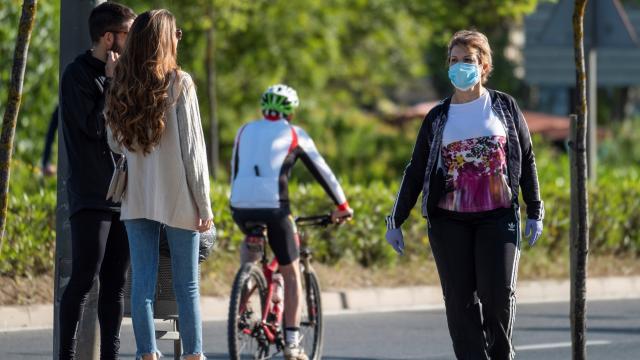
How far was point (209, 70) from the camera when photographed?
20.2m

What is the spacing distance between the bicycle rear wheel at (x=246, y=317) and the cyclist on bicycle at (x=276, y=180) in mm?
137

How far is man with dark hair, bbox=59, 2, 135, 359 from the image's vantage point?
20.7 ft

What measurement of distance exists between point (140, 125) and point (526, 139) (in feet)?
5.50

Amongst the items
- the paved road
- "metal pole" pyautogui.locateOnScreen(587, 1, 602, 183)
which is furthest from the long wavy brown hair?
"metal pole" pyautogui.locateOnScreen(587, 1, 602, 183)

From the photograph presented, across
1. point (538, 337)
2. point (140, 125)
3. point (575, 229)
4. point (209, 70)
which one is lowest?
point (538, 337)

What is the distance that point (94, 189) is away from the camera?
632 centimetres

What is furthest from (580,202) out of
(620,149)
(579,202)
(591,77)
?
(620,149)

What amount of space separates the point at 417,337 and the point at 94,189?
4.31 metres

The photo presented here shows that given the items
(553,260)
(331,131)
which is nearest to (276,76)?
(331,131)

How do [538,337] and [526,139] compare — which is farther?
[538,337]

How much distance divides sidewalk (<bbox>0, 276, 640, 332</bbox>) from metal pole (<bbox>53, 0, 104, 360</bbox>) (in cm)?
334

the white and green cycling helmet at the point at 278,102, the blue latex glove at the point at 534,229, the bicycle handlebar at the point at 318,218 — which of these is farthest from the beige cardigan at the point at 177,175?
the bicycle handlebar at the point at 318,218

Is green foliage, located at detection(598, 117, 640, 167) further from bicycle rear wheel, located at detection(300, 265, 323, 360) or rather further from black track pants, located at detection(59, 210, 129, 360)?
black track pants, located at detection(59, 210, 129, 360)

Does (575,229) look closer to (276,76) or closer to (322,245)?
(322,245)
